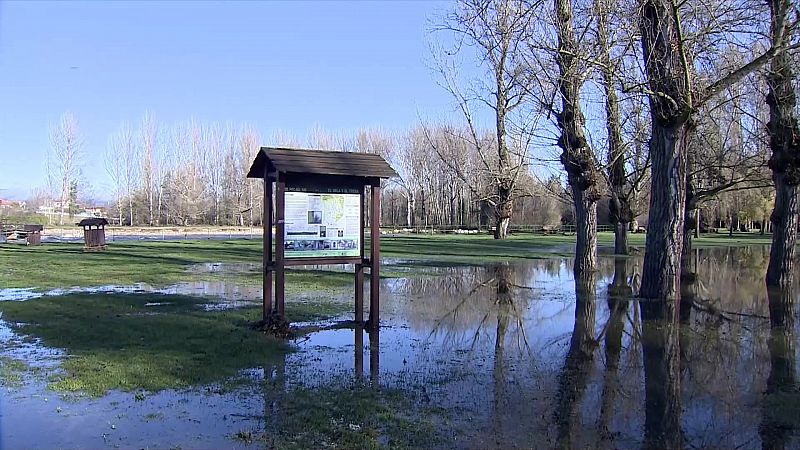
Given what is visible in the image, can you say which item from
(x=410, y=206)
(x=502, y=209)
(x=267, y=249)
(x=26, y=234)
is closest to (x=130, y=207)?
(x=410, y=206)

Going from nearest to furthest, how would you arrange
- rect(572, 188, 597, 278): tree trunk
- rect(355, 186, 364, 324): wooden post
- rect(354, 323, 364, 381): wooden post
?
1. rect(354, 323, 364, 381): wooden post
2. rect(355, 186, 364, 324): wooden post
3. rect(572, 188, 597, 278): tree trunk

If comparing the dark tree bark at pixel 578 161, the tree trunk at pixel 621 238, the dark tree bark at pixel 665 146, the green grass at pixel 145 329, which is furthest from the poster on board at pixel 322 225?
the tree trunk at pixel 621 238

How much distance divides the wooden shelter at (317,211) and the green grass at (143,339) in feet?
3.92

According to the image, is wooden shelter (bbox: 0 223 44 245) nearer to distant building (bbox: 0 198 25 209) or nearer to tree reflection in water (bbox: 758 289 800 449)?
distant building (bbox: 0 198 25 209)

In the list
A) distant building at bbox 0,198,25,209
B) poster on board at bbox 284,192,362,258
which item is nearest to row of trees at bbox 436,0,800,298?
poster on board at bbox 284,192,362,258

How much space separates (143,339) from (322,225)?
3.11 metres

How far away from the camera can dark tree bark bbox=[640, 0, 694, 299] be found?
12.5 meters

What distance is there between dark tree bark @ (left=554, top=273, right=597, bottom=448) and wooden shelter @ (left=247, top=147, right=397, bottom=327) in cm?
326

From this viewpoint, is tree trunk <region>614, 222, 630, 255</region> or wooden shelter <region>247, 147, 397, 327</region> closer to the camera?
wooden shelter <region>247, 147, 397, 327</region>

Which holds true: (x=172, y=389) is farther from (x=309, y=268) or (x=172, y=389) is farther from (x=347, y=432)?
(x=309, y=268)

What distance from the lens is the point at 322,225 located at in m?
10.3

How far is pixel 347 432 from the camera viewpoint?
5211 millimetres

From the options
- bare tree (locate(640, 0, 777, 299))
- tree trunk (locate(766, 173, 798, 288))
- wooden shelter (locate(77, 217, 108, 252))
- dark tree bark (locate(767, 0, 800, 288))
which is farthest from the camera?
wooden shelter (locate(77, 217, 108, 252))

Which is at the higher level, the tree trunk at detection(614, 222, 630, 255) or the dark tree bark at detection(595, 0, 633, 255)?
the dark tree bark at detection(595, 0, 633, 255)
